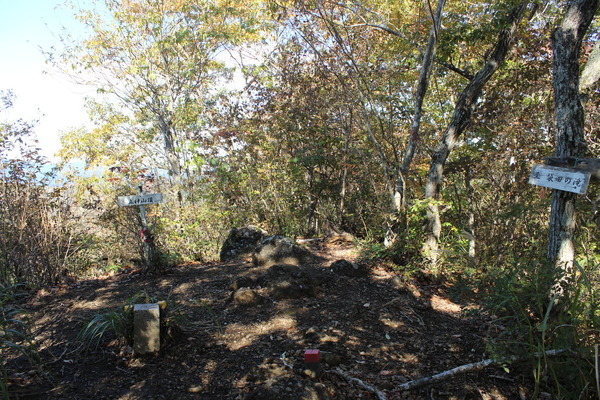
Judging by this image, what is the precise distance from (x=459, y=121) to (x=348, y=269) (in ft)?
7.41

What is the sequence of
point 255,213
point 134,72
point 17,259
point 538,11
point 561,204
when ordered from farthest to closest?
point 134,72
point 255,213
point 538,11
point 17,259
point 561,204

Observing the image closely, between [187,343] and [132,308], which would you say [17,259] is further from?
[187,343]

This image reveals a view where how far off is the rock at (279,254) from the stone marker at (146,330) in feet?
7.85

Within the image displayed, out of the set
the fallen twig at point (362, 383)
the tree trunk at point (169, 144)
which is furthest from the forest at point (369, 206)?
the tree trunk at point (169, 144)

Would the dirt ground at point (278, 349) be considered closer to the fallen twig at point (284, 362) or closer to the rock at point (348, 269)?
the fallen twig at point (284, 362)

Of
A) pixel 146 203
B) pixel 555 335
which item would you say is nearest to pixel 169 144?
pixel 146 203

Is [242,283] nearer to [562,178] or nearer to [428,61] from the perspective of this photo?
[562,178]

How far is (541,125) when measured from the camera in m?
5.35

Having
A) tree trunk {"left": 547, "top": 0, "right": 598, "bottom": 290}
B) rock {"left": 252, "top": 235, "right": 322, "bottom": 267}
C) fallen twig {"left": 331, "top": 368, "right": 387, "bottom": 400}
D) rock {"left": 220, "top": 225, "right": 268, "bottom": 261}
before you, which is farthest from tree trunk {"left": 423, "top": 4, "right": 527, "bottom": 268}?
rock {"left": 220, "top": 225, "right": 268, "bottom": 261}

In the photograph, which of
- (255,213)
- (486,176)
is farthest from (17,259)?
(486,176)

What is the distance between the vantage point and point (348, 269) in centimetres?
472

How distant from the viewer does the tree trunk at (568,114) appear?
2916mm

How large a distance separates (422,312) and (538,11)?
4335 millimetres

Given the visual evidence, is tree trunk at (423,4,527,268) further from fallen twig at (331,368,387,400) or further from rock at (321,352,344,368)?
fallen twig at (331,368,387,400)
